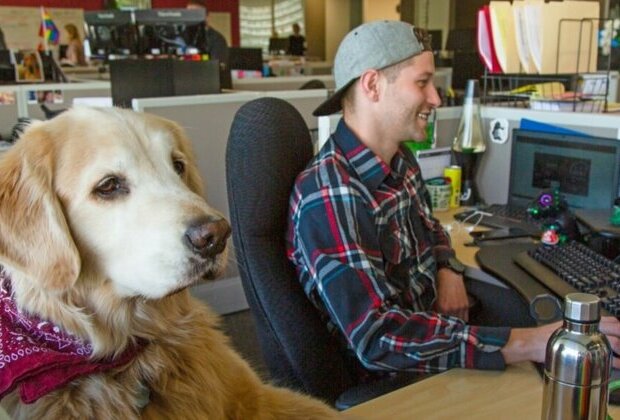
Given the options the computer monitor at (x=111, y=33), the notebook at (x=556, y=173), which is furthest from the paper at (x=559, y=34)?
the computer monitor at (x=111, y=33)

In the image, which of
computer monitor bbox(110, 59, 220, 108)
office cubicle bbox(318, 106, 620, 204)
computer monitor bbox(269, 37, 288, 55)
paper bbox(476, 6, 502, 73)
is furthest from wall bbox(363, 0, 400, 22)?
office cubicle bbox(318, 106, 620, 204)

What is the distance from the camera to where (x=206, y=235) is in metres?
1.02

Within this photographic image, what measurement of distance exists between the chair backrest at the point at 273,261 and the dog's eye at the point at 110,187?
374 mm

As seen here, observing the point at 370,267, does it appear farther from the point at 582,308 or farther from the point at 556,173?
the point at 556,173

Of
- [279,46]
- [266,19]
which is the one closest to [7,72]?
[279,46]

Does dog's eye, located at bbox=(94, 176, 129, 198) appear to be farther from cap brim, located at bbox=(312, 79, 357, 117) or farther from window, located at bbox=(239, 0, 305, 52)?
window, located at bbox=(239, 0, 305, 52)

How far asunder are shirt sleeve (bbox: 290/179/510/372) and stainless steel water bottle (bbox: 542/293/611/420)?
0.43 metres

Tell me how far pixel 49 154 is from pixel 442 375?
2.68ft

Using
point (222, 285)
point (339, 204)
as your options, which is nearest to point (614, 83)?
point (222, 285)

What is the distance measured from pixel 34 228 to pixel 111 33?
11.3ft

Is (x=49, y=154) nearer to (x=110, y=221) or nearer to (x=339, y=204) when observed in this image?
(x=110, y=221)

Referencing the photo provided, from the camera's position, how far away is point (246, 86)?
4621mm

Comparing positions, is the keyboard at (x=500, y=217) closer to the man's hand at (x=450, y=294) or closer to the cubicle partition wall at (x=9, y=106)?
the man's hand at (x=450, y=294)

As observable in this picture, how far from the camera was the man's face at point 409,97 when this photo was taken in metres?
1.64
